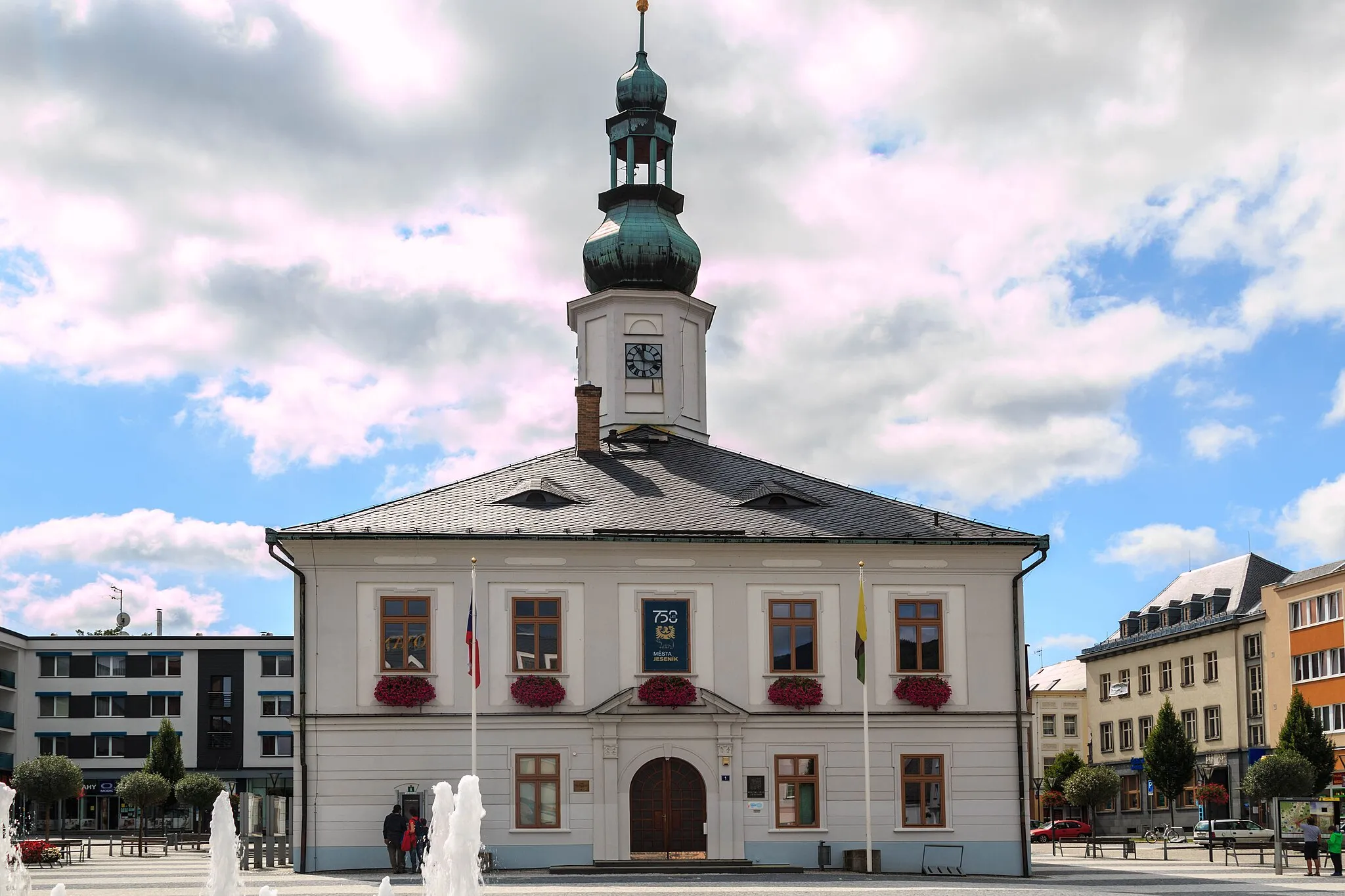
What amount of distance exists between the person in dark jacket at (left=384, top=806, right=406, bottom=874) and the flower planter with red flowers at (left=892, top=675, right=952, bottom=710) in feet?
35.6

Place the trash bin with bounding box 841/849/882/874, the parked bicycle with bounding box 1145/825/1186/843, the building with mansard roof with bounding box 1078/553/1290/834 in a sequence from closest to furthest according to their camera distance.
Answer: the trash bin with bounding box 841/849/882/874
the parked bicycle with bounding box 1145/825/1186/843
the building with mansard roof with bounding box 1078/553/1290/834

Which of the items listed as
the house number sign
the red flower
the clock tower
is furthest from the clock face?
the red flower

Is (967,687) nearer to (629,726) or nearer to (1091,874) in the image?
(1091,874)

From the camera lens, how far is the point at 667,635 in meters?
34.7

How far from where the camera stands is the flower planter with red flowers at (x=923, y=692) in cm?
3481

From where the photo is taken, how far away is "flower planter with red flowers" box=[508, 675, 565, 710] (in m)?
33.9

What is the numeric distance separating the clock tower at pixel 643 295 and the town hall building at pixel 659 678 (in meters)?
8.27

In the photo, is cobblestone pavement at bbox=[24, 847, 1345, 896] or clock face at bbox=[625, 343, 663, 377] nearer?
cobblestone pavement at bbox=[24, 847, 1345, 896]

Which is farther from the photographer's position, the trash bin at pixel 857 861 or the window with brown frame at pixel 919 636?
the window with brown frame at pixel 919 636

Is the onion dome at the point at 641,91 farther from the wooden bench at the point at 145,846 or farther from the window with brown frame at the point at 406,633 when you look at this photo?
the wooden bench at the point at 145,846

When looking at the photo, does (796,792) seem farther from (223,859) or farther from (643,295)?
(223,859)

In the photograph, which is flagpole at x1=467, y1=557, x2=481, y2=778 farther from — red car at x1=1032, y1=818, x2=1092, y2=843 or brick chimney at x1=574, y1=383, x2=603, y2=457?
red car at x1=1032, y1=818, x2=1092, y2=843

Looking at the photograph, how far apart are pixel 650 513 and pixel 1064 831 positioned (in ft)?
130

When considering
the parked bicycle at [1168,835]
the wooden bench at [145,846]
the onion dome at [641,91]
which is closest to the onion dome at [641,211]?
the onion dome at [641,91]
